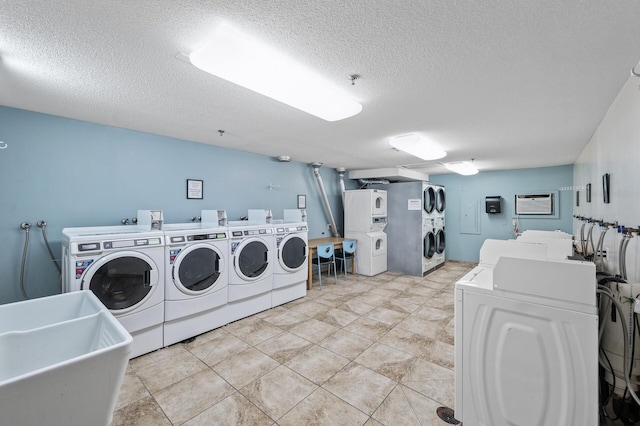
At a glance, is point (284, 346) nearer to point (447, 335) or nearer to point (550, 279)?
point (447, 335)

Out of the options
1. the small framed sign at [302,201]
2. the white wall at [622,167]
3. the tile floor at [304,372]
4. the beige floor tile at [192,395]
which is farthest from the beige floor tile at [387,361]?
the small framed sign at [302,201]

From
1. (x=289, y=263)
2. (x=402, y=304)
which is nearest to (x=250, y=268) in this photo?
(x=289, y=263)

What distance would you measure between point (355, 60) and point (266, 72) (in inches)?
20.2

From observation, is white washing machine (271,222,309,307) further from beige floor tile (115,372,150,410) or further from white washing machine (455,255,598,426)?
white washing machine (455,255,598,426)

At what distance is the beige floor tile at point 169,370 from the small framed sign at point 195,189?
6.27 feet

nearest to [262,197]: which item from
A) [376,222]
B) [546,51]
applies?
[376,222]

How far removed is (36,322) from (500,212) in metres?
7.13

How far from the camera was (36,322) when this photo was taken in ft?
5.27

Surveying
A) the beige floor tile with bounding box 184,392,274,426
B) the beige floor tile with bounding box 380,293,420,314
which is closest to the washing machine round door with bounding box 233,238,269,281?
the beige floor tile with bounding box 184,392,274,426

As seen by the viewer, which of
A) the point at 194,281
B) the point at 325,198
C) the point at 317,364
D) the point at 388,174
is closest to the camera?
the point at 317,364

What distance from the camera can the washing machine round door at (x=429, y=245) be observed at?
547 cm

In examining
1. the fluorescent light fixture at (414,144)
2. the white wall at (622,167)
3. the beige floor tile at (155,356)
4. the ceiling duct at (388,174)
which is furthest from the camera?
the ceiling duct at (388,174)

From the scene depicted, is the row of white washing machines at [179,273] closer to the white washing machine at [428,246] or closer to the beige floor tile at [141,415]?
the beige floor tile at [141,415]

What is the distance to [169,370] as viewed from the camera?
2.30m
